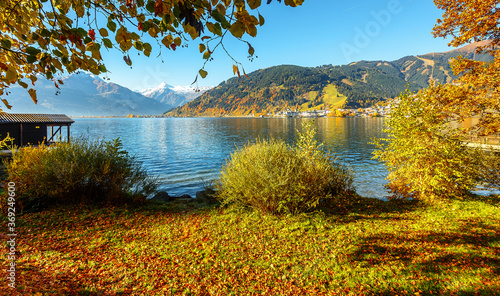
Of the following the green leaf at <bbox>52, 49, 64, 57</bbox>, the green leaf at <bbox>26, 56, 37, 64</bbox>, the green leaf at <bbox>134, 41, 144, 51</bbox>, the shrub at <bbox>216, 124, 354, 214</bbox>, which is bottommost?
the shrub at <bbox>216, 124, 354, 214</bbox>

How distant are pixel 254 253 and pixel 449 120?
12482mm

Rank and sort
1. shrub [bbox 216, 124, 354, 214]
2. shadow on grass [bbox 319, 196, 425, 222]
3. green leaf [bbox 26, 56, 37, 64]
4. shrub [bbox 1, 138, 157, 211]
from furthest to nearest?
1. shadow on grass [bbox 319, 196, 425, 222]
2. shrub [bbox 1, 138, 157, 211]
3. shrub [bbox 216, 124, 354, 214]
4. green leaf [bbox 26, 56, 37, 64]

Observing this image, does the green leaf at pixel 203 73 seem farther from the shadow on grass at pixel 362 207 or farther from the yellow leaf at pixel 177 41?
the shadow on grass at pixel 362 207

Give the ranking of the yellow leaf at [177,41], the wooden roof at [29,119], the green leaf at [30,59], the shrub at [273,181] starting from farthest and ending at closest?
the wooden roof at [29,119] < the shrub at [273,181] < the yellow leaf at [177,41] < the green leaf at [30,59]

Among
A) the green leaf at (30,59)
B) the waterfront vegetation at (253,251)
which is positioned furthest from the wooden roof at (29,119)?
the green leaf at (30,59)

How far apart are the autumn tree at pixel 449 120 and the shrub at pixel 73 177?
1337 centimetres

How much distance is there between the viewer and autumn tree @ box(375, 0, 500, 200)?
10.3m

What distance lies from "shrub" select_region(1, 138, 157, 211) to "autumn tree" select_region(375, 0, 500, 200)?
1337 cm

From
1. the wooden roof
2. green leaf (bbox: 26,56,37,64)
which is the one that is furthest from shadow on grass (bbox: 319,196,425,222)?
the wooden roof

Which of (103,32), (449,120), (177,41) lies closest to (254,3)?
(177,41)

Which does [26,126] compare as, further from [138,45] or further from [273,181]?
[138,45]

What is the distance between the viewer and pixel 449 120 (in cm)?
1131

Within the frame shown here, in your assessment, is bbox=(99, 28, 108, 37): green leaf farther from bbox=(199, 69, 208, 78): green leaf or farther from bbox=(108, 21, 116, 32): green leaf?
bbox=(199, 69, 208, 78): green leaf

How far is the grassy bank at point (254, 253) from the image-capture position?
14.5 feet
